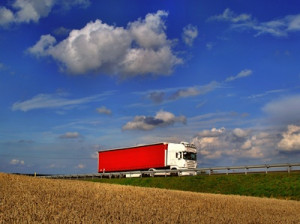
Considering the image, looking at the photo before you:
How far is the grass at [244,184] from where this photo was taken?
30062mm

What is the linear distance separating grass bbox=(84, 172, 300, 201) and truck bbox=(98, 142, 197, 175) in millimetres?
4407

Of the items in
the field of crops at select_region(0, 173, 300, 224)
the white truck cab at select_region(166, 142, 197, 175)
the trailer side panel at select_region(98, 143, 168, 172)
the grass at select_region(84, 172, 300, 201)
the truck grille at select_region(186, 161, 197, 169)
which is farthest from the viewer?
the trailer side panel at select_region(98, 143, 168, 172)

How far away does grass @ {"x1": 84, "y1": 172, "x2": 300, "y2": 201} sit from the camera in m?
30.1

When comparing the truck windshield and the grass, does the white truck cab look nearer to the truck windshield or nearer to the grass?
the truck windshield

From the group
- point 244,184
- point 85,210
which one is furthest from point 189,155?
point 85,210

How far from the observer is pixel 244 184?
110 feet

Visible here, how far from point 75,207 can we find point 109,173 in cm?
4161

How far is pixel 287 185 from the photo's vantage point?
1203 inches

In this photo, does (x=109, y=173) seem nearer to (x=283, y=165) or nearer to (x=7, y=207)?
(x=283, y=165)

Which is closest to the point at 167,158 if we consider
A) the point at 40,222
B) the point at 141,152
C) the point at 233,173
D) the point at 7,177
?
the point at 141,152

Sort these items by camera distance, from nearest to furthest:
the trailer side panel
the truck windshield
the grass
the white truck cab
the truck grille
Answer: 1. the grass
2. the white truck cab
3. the truck windshield
4. the truck grille
5. the trailer side panel

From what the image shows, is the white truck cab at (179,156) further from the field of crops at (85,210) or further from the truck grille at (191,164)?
the field of crops at (85,210)

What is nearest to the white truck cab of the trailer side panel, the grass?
the trailer side panel

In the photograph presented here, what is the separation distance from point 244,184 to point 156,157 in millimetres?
15120
